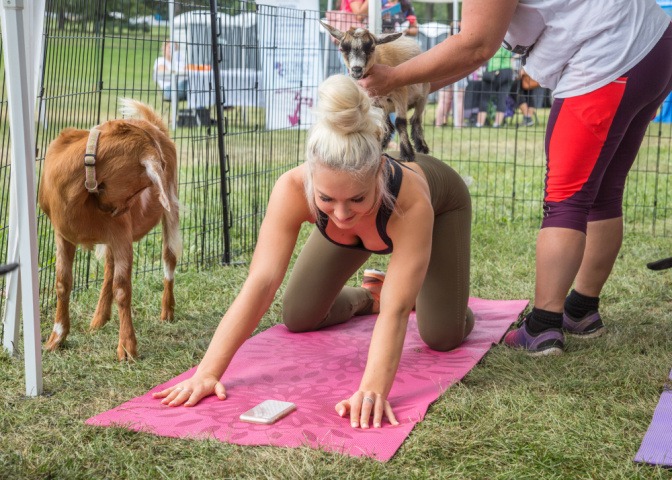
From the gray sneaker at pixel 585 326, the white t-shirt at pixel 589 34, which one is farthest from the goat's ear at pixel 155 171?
the gray sneaker at pixel 585 326

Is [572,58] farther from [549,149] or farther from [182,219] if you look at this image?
[182,219]

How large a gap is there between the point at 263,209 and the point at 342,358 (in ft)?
8.30

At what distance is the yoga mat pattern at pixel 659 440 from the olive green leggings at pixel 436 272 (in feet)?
3.04

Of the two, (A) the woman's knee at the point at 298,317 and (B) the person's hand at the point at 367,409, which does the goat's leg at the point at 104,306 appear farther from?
(B) the person's hand at the point at 367,409

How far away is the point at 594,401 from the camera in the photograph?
112 inches

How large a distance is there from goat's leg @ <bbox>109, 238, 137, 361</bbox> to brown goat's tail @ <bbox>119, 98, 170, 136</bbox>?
2.21 ft

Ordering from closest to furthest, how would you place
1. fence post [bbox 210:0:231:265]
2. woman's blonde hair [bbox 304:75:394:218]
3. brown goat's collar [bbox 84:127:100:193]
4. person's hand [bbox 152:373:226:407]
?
woman's blonde hair [bbox 304:75:394:218], person's hand [bbox 152:373:226:407], brown goat's collar [bbox 84:127:100:193], fence post [bbox 210:0:231:265]

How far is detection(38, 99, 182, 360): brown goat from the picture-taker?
2.96 m

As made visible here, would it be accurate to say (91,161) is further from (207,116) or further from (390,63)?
(207,116)

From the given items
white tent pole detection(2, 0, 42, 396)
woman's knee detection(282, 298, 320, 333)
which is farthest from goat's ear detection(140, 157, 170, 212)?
woman's knee detection(282, 298, 320, 333)

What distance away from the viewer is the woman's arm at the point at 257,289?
278cm

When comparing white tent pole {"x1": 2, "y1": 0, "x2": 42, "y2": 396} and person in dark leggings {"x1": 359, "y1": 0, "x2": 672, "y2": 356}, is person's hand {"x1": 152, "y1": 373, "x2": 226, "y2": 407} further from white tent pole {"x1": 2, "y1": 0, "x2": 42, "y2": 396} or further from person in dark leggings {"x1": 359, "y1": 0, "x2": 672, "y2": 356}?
person in dark leggings {"x1": 359, "y1": 0, "x2": 672, "y2": 356}

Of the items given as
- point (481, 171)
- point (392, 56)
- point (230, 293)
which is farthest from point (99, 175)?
point (481, 171)

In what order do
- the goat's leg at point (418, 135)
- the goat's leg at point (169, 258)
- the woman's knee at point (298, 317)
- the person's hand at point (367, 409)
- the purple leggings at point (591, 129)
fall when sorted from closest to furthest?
the person's hand at point (367, 409)
the purple leggings at point (591, 129)
the goat's leg at point (418, 135)
the woman's knee at point (298, 317)
the goat's leg at point (169, 258)
